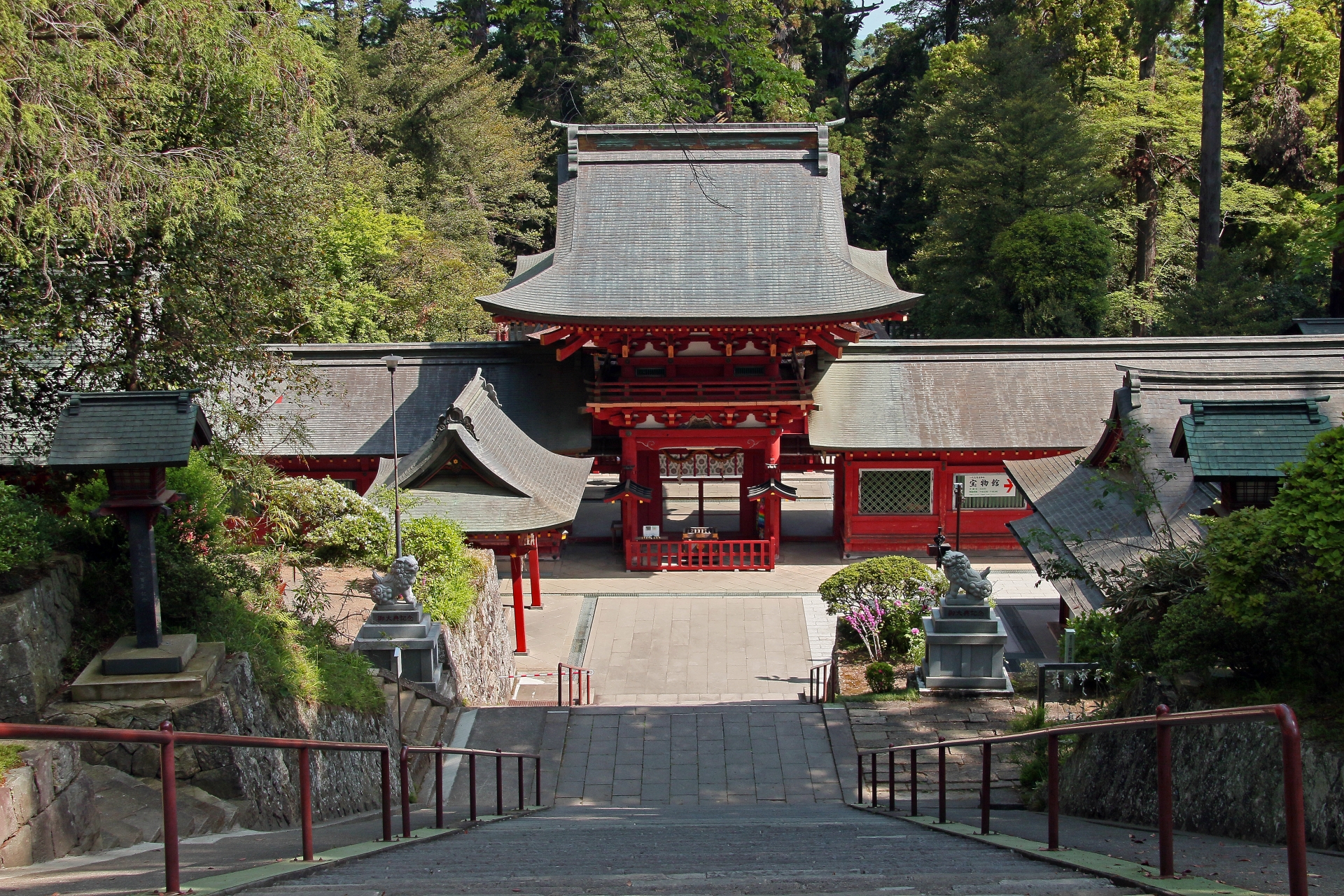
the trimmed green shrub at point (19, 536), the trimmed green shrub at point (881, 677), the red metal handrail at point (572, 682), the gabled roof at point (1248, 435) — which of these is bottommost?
the red metal handrail at point (572, 682)

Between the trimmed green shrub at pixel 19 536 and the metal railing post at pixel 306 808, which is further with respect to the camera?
the trimmed green shrub at pixel 19 536

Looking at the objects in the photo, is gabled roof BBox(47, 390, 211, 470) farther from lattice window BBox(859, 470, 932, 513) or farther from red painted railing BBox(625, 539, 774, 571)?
lattice window BBox(859, 470, 932, 513)

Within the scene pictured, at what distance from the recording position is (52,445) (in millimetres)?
7312

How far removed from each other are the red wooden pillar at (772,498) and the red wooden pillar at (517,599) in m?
6.09

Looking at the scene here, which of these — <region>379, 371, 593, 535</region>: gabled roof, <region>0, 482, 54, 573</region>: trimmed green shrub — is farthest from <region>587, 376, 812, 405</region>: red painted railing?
<region>0, 482, 54, 573</region>: trimmed green shrub

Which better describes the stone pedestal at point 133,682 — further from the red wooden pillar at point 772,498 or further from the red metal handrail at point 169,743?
the red wooden pillar at point 772,498

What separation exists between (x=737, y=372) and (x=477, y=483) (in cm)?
665

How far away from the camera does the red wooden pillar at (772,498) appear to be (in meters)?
20.9

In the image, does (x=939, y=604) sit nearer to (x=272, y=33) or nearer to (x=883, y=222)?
(x=272, y=33)

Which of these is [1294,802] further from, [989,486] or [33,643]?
[989,486]

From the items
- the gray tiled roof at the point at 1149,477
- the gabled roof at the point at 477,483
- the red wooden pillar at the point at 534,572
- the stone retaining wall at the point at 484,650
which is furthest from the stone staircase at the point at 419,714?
the gray tiled roof at the point at 1149,477

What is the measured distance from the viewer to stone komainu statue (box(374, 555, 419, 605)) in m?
11.8

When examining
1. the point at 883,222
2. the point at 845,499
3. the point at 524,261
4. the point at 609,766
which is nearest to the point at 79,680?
the point at 609,766

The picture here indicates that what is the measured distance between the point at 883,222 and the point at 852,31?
7777 millimetres
